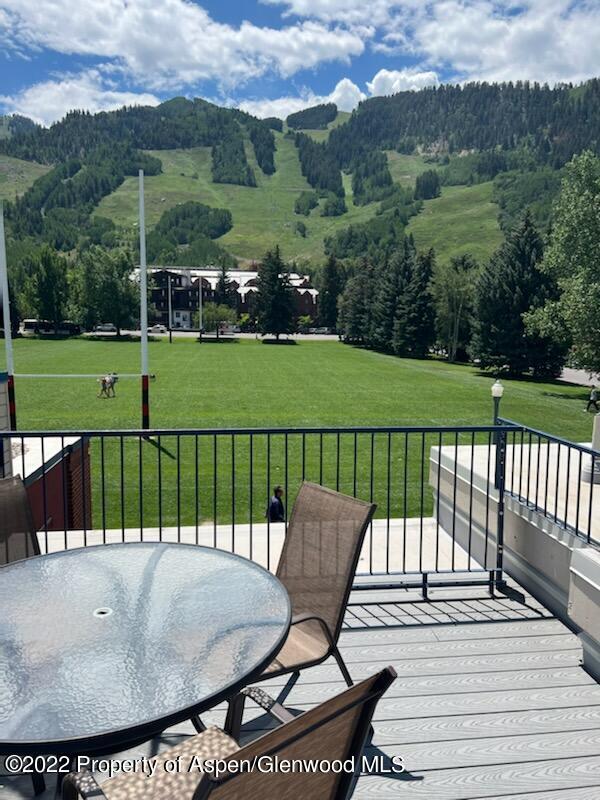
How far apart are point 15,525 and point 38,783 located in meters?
1.37

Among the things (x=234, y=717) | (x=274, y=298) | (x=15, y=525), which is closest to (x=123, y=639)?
(x=234, y=717)

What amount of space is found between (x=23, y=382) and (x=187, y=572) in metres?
31.5

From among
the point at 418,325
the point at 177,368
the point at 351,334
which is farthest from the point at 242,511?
the point at 351,334

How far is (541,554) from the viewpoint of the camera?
4.23 m

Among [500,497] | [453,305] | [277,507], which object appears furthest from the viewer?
[453,305]

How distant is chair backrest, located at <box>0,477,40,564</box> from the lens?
317 centimetres

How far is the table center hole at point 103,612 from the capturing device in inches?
90.7

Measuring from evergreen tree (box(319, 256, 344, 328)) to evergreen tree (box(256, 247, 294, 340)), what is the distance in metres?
20.9

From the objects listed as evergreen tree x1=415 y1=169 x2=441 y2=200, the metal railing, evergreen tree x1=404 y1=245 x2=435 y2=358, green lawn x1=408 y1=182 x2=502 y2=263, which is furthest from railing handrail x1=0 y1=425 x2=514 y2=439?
evergreen tree x1=415 y1=169 x2=441 y2=200

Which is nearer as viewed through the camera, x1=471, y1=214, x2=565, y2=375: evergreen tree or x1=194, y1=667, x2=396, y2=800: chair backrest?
x1=194, y1=667, x2=396, y2=800: chair backrest

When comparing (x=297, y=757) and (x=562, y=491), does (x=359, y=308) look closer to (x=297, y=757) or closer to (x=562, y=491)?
(x=562, y=491)

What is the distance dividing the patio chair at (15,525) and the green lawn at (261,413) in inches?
35.5

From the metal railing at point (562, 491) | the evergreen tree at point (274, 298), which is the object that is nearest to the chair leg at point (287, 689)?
the metal railing at point (562, 491)

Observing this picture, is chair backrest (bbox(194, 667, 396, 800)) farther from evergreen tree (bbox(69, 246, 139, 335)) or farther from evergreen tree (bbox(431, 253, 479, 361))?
evergreen tree (bbox(69, 246, 139, 335))
